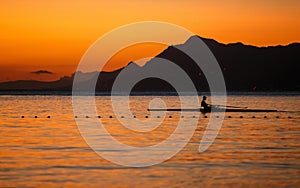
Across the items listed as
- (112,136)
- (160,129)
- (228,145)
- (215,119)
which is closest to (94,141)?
(112,136)

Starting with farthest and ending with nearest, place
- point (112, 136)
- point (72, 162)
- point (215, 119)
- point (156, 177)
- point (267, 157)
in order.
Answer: point (215, 119), point (112, 136), point (267, 157), point (72, 162), point (156, 177)

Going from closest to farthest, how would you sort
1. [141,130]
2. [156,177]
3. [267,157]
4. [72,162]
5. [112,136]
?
A: [156,177] → [72,162] → [267,157] → [112,136] → [141,130]

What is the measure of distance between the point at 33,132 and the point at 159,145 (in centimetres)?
1520

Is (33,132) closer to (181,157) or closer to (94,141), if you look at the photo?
(94,141)

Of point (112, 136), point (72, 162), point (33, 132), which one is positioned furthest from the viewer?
point (33, 132)

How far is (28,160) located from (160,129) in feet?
81.7

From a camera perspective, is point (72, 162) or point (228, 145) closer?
point (72, 162)

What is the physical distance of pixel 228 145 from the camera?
41781 mm

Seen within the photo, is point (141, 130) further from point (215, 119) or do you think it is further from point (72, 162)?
point (72, 162)

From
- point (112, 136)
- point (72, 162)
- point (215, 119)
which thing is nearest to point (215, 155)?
point (72, 162)

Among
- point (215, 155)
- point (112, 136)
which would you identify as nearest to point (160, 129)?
point (112, 136)

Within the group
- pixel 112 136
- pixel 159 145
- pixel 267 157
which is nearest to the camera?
pixel 267 157

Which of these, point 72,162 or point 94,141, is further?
point 94,141

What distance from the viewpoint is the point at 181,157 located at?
35031 mm
